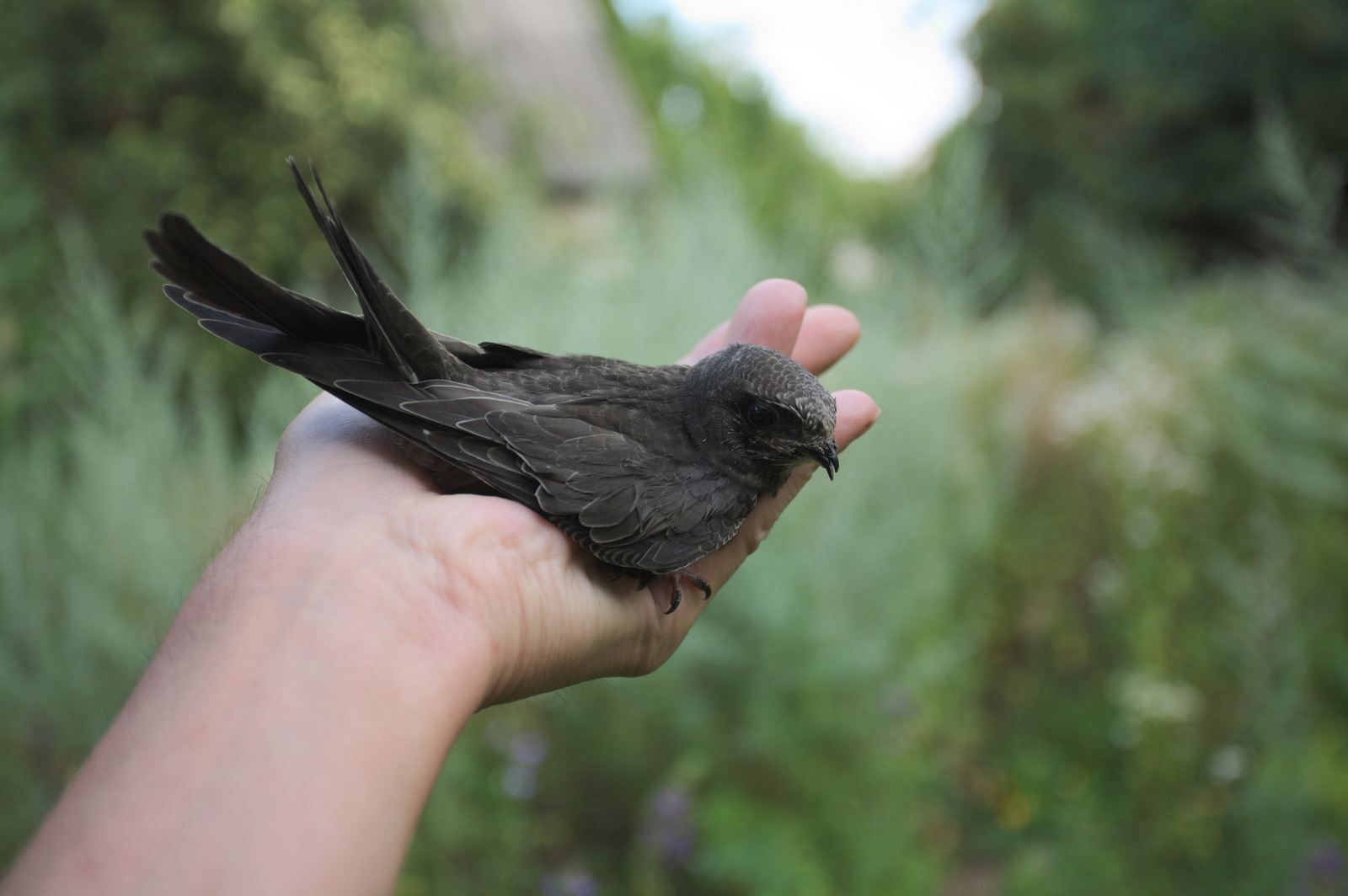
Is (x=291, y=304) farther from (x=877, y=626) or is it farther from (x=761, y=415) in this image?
(x=877, y=626)

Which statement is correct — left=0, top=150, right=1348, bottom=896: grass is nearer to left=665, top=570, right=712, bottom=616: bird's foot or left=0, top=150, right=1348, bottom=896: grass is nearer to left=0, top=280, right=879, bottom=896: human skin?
left=0, top=280, right=879, bottom=896: human skin

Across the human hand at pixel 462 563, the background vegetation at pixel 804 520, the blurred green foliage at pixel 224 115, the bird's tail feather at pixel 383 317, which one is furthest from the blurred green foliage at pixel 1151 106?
the bird's tail feather at pixel 383 317

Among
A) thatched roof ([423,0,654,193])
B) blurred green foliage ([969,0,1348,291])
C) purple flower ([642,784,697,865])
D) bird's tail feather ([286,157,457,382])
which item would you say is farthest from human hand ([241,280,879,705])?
blurred green foliage ([969,0,1348,291])

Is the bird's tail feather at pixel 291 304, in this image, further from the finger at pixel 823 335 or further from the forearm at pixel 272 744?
the finger at pixel 823 335

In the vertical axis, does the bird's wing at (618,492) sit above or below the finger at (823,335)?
below

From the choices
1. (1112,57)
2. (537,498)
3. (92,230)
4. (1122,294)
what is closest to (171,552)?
(537,498)

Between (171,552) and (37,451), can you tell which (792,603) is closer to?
(171,552)
